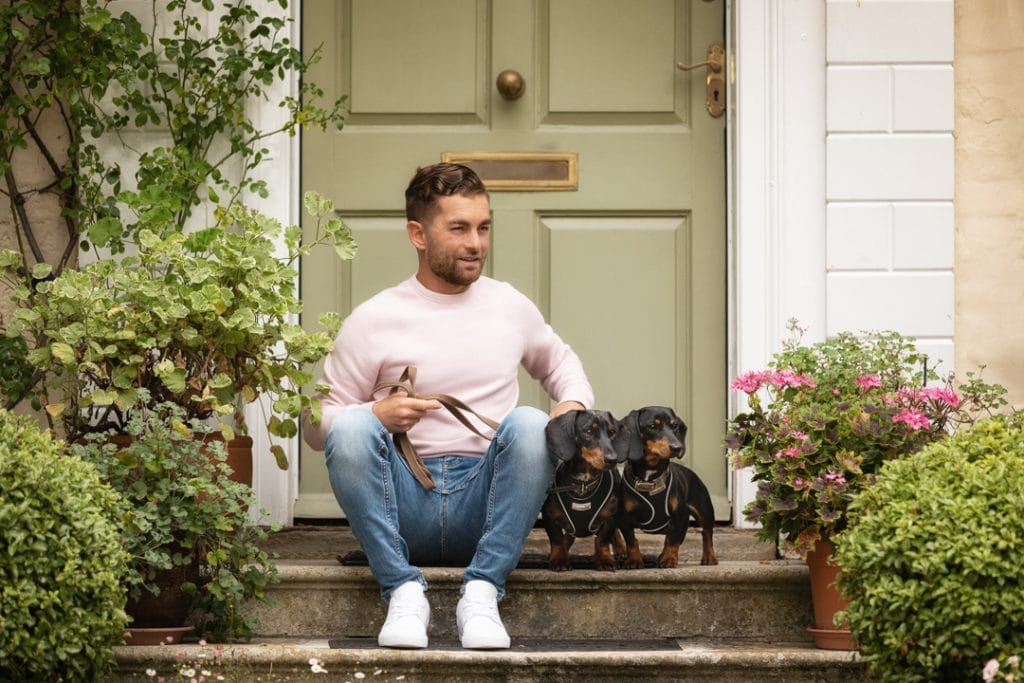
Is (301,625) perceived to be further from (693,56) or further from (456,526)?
(693,56)

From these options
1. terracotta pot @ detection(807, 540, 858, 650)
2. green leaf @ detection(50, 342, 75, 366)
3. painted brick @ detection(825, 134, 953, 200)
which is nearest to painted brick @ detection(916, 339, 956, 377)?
painted brick @ detection(825, 134, 953, 200)

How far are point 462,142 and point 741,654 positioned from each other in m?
2.16

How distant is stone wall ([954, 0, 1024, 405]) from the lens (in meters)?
4.79

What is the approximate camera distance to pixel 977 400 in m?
3.92

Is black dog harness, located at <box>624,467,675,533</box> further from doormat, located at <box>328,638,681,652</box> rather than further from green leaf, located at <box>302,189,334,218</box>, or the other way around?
green leaf, located at <box>302,189,334,218</box>

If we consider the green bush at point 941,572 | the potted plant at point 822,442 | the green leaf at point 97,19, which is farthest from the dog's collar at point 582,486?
the green leaf at point 97,19

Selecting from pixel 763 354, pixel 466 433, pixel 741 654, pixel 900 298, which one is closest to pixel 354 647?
pixel 466 433

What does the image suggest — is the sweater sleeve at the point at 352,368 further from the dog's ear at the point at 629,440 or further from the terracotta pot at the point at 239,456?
the dog's ear at the point at 629,440

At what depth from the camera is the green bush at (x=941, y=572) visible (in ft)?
9.62

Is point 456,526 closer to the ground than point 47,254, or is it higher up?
closer to the ground

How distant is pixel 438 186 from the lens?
13.0ft

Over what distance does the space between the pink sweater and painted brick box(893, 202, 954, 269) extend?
1.34 m

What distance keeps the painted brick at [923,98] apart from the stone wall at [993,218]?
0.31 ft

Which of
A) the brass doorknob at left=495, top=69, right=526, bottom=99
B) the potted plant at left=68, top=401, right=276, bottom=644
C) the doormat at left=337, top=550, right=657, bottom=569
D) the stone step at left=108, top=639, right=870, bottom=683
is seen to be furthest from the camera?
the brass doorknob at left=495, top=69, right=526, bottom=99
